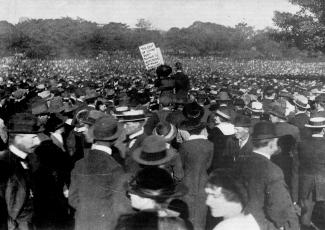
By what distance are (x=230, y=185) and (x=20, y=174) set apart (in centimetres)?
206

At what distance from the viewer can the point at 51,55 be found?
90.1 ft

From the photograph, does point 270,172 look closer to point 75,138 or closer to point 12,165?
point 12,165

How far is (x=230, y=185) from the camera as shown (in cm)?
286

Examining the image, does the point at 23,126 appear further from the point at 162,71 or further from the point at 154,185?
the point at 162,71

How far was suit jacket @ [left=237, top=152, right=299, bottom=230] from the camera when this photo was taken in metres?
3.86

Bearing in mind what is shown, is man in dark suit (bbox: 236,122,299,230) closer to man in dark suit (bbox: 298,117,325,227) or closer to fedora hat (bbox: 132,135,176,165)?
fedora hat (bbox: 132,135,176,165)

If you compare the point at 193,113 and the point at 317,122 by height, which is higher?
the point at 193,113

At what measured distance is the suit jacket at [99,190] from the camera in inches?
146

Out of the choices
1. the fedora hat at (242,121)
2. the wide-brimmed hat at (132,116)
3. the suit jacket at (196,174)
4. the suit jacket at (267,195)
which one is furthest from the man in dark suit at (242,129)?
the suit jacket at (267,195)

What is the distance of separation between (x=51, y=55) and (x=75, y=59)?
6.04 ft

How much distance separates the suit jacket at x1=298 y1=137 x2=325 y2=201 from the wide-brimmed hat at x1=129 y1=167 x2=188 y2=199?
2.99 m

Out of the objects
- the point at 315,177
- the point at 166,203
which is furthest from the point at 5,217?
the point at 315,177

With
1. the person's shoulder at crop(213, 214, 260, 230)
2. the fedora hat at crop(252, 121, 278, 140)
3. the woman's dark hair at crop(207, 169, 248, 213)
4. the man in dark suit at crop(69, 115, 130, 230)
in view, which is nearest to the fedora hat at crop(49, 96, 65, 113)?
the man in dark suit at crop(69, 115, 130, 230)

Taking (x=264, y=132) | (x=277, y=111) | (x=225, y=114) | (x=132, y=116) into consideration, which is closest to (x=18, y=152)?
(x=132, y=116)
